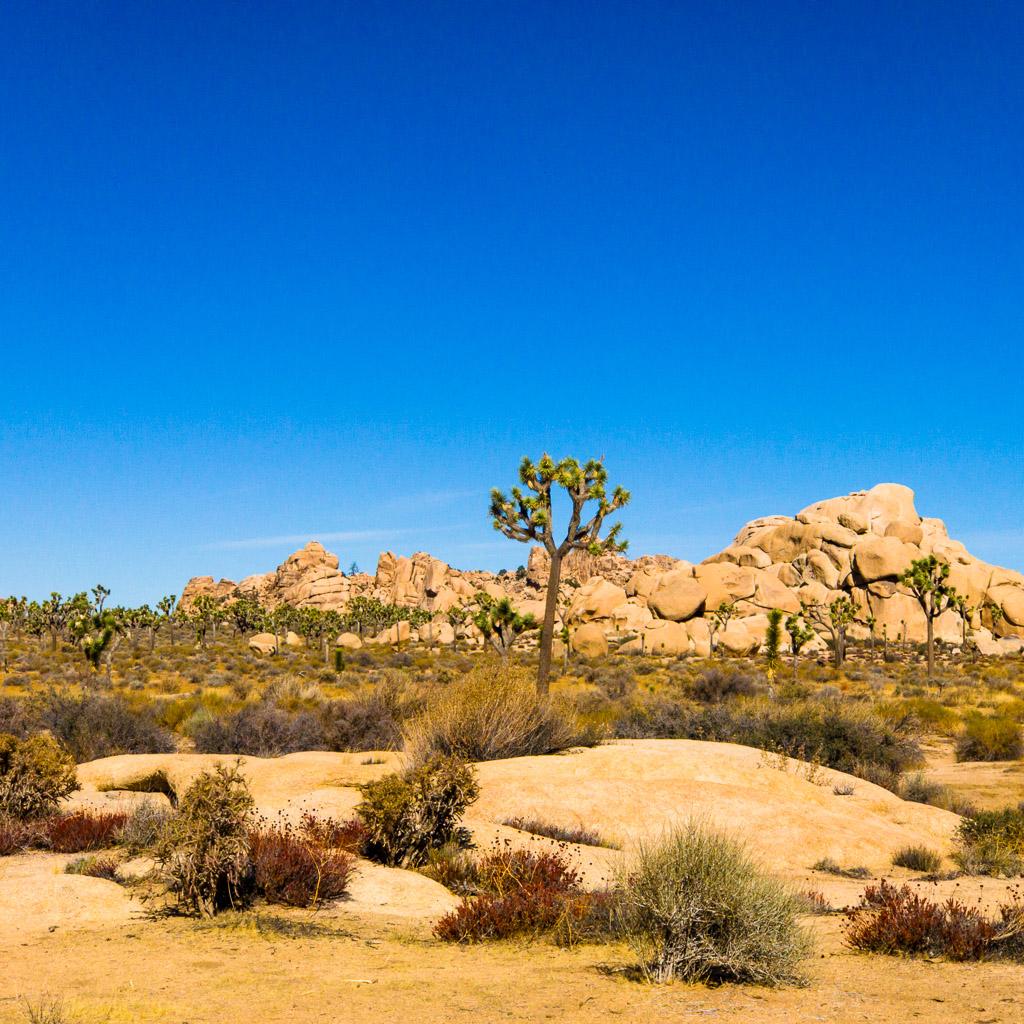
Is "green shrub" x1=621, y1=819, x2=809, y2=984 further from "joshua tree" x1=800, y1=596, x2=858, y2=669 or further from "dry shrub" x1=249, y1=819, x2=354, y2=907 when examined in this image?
"joshua tree" x1=800, y1=596, x2=858, y2=669

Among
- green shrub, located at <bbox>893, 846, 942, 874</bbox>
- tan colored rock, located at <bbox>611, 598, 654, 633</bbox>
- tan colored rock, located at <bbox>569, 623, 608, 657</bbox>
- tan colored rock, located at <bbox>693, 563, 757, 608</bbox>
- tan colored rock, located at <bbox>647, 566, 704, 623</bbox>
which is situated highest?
tan colored rock, located at <bbox>693, 563, 757, 608</bbox>

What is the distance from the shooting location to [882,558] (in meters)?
78.9

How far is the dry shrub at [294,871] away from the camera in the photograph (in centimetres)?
809

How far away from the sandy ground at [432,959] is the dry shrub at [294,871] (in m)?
0.20

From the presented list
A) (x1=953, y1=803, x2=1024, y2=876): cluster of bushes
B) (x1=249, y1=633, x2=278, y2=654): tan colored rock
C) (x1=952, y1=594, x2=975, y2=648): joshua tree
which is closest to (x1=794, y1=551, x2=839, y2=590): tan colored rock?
(x1=952, y1=594, x2=975, y2=648): joshua tree

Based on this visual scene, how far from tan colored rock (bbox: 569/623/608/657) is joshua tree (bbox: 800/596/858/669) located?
16282mm

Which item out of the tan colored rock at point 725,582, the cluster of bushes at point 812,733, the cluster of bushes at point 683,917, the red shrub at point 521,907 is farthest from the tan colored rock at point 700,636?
the cluster of bushes at point 683,917

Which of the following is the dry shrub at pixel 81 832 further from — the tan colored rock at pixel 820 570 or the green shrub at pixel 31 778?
the tan colored rock at pixel 820 570

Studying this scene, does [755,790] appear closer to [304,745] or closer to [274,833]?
[274,833]

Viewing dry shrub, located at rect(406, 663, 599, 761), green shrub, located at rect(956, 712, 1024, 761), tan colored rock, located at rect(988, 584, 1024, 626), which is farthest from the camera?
tan colored rock, located at rect(988, 584, 1024, 626)

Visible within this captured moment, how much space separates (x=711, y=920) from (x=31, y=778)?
28.0ft

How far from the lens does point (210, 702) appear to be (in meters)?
24.4

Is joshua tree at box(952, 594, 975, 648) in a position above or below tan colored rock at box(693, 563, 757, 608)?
below

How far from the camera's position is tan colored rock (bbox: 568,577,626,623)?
80625mm
